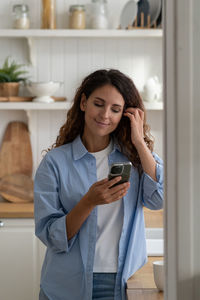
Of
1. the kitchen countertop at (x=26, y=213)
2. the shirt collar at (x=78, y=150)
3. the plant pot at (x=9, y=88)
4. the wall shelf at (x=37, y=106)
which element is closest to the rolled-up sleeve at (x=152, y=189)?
the shirt collar at (x=78, y=150)

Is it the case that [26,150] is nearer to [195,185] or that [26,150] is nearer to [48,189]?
[48,189]

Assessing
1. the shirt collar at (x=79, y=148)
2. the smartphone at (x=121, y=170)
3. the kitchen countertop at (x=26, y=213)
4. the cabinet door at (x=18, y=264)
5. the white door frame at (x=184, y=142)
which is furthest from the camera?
the cabinet door at (x=18, y=264)

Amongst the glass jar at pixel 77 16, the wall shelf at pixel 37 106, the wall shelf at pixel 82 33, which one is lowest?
the wall shelf at pixel 37 106

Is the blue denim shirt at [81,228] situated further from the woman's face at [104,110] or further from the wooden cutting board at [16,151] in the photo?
the wooden cutting board at [16,151]

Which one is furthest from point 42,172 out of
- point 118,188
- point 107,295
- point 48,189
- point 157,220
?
point 157,220

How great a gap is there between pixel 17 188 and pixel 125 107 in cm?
184

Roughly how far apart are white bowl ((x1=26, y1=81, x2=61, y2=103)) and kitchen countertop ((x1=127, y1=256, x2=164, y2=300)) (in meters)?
1.74

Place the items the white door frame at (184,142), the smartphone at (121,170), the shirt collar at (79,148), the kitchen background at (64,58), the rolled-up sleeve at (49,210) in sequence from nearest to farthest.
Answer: the white door frame at (184,142), the smartphone at (121,170), the rolled-up sleeve at (49,210), the shirt collar at (79,148), the kitchen background at (64,58)

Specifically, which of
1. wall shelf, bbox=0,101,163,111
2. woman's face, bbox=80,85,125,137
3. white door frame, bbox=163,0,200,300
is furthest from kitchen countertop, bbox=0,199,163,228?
white door frame, bbox=163,0,200,300

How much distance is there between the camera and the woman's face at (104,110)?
151cm

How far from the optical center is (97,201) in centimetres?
141

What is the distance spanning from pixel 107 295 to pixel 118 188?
0.35 meters

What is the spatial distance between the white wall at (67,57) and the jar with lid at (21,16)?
0.45 ft

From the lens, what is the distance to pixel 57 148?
1598 millimetres
